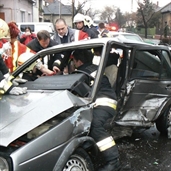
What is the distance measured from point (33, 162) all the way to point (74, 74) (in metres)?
1.31

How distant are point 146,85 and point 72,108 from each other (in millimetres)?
1723

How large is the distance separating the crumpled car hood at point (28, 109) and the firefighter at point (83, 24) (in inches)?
142

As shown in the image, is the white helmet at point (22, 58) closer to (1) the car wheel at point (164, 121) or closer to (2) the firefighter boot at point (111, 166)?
(2) the firefighter boot at point (111, 166)

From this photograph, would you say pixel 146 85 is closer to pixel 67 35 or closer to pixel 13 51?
pixel 13 51

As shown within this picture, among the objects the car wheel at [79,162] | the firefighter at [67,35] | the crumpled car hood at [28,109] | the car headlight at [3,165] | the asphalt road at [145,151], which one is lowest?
the asphalt road at [145,151]

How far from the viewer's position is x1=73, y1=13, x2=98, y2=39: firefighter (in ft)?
20.9

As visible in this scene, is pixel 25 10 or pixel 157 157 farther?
pixel 25 10

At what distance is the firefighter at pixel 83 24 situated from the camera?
20.9 feet

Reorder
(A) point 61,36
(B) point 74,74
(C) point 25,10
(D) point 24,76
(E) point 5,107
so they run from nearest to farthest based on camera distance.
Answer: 1. (E) point 5,107
2. (B) point 74,74
3. (D) point 24,76
4. (A) point 61,36
5. (C) point 25,10

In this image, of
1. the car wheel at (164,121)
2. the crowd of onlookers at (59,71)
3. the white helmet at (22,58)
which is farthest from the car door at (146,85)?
the white helmet at (22,58)

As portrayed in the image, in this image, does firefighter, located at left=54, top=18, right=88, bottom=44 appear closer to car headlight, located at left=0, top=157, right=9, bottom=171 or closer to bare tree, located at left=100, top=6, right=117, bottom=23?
car headlight, located at left=0, top=157, right=9, bottom=171

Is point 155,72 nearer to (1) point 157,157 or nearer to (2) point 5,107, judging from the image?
(1) point 157,157

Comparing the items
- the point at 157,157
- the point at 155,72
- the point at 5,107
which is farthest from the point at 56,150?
the point at 155,72

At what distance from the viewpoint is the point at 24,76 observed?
3.94m
